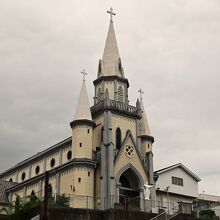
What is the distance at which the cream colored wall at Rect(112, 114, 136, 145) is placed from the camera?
6488cm

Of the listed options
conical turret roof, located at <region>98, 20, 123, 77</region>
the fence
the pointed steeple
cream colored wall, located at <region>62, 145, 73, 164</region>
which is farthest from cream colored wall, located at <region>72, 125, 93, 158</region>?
conical turret roof, located at <region>98, 20, 123, 77</region>

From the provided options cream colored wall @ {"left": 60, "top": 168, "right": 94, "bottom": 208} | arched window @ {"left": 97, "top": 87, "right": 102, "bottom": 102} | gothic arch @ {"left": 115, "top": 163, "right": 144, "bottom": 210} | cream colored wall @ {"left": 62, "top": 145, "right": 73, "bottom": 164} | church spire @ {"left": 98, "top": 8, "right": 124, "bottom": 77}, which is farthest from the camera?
church spire @ {"left": 98, "top": 8, "right": 124, "bottom": 77}

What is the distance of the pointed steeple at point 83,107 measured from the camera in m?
63.2

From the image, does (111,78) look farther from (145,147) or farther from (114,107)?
(145,147)

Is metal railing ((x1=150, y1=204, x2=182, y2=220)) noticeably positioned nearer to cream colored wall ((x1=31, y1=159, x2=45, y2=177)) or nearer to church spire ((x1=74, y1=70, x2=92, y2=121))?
church spire ((x1=74, y1=70, x2=92, y2=121))

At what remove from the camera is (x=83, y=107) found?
6406 centimetres

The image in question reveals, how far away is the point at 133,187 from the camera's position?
6481 cm

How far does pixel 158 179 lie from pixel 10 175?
28.4m

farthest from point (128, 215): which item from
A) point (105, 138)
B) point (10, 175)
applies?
point (10, 175)

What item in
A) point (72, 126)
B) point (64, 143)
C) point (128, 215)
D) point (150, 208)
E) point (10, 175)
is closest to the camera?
point (128, 215)

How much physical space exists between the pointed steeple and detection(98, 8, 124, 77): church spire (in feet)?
21.5

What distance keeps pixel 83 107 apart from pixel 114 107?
4567mm

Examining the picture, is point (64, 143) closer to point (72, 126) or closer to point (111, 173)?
point (72, 126)

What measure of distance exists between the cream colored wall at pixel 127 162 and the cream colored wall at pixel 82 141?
3787mm
